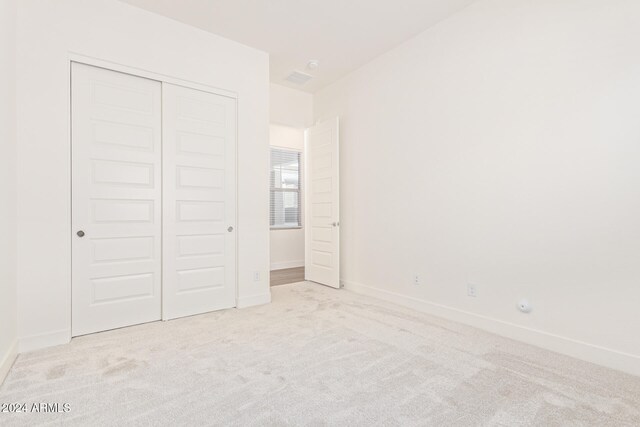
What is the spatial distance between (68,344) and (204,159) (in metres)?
2.04

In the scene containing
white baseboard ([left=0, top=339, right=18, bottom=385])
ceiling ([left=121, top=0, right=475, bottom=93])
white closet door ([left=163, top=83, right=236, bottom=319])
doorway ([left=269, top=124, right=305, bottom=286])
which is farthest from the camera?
doorway ([left=269, top=124, right=305, bottom=286])

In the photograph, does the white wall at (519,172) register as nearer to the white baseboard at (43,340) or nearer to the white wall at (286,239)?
the white wall at (286,239)

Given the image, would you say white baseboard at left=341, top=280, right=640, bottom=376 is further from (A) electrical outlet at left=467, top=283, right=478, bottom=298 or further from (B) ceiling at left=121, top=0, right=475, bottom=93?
(B) ceiling at left=121, top=0, right=475, bottom=93

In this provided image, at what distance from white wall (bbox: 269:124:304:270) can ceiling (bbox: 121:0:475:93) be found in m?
2.50

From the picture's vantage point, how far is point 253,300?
3699mm

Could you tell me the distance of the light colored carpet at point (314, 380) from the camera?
1.68 metres

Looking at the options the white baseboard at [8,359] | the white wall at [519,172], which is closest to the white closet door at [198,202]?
the white baseboard at [8,359]

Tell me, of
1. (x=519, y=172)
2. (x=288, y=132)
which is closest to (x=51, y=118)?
(x=519, y=172)

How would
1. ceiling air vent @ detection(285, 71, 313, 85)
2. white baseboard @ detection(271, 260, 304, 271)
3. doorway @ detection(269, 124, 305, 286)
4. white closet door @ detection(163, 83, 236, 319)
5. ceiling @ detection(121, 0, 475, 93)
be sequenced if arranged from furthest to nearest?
doorway @ detection(269, 124, 305, 286) → white baseboard @ detection(271, 260, 304, 271) → ceiling air vent @ detection(285, 71, 313, 85) → white closet door @ detection(163, 83, 236, 319) → ceiling @ detection(121, 0, 475, 93)

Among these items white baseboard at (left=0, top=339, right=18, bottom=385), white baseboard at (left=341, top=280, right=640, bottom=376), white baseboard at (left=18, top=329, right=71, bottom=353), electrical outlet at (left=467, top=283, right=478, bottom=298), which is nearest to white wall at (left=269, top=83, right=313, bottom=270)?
white baseboard at (left=341, top=280, right=640, bottom=376)

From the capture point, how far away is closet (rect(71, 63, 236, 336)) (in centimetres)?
279

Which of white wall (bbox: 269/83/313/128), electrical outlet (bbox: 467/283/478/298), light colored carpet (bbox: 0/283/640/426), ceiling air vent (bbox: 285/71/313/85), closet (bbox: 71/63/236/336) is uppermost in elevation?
ceiling air vent (bbox: 285/71/313/85)

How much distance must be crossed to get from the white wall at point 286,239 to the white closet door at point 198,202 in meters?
2.73

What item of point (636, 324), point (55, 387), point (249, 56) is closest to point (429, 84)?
point (249, 56)
